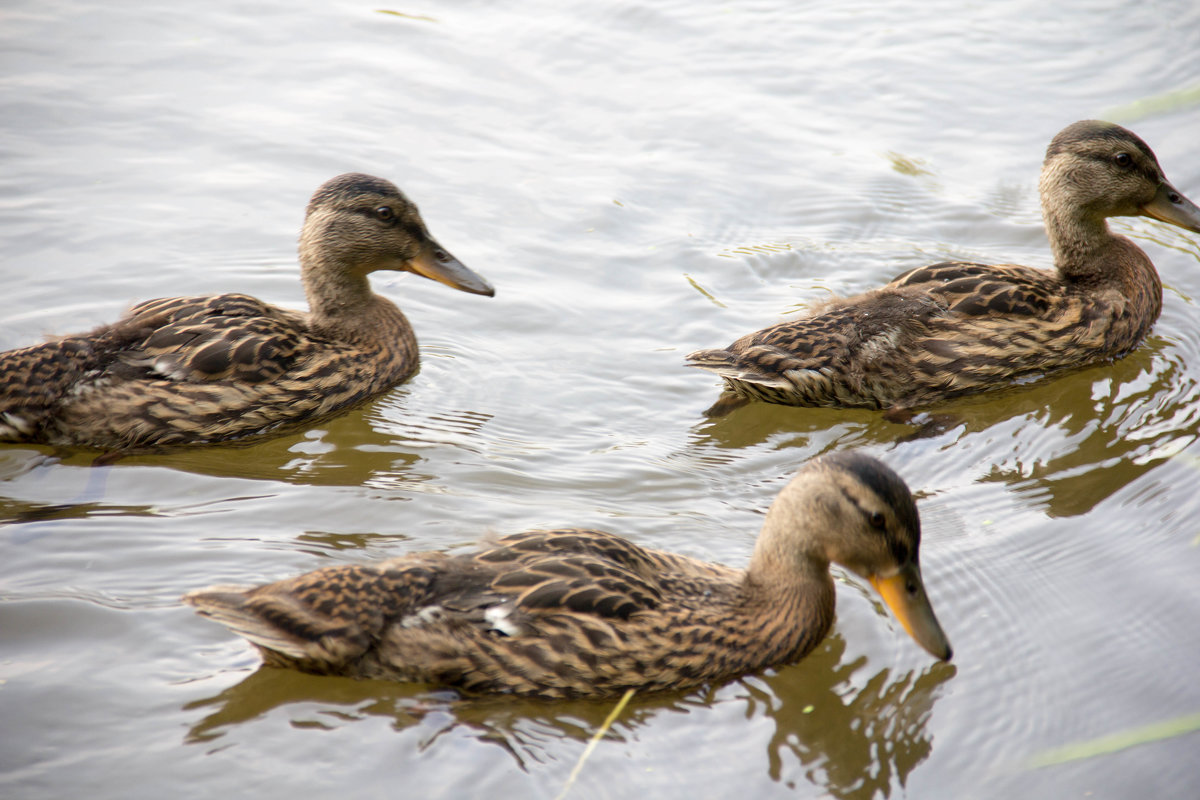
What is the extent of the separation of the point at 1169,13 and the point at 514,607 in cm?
923

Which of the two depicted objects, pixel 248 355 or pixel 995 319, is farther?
pixel 995 319

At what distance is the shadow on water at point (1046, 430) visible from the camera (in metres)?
5.80

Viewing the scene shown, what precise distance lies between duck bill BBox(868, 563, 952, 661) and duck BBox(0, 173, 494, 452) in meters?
3.16

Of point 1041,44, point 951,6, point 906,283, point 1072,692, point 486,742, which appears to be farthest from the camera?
point 951,6

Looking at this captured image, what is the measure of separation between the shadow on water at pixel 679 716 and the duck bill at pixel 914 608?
232mm

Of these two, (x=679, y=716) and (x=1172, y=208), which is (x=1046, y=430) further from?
(x=679, y=716)

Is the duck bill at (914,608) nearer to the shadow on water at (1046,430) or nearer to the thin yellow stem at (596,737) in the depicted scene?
the thin yellow stem at (596,737)

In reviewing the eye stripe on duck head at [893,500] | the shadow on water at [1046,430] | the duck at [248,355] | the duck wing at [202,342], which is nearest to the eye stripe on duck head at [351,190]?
the duck at [248,355]

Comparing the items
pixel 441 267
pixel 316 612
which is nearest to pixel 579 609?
pixel 316 612

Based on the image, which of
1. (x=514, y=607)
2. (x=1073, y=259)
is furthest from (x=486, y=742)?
(x=1073, y=259)

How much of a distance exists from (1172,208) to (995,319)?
1.66 meters

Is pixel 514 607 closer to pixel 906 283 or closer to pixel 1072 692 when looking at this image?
pixel 1072 692

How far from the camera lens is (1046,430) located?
6.19 m

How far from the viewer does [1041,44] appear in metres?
10.2
